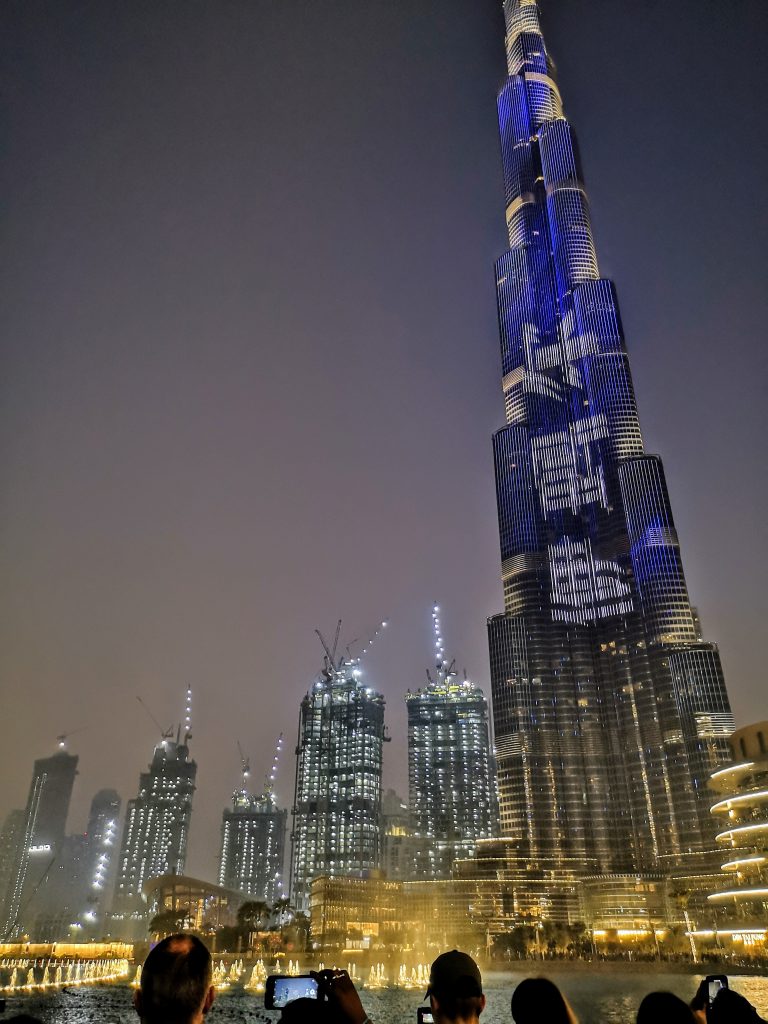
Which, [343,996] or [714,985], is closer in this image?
[343,996]

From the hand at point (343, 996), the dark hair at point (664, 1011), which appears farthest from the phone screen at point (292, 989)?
the dark hair at point (664, 1011)

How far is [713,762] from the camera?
6885 inches

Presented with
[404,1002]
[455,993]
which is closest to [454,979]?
[455,993]

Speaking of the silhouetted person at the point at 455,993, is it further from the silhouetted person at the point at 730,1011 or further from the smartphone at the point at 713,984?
the smartphone at the point at 713,984

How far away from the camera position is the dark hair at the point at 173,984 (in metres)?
4.54

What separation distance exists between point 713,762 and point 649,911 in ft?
123

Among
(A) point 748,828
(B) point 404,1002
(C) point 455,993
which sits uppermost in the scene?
(A) point 748,828

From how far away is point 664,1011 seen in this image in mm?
4984

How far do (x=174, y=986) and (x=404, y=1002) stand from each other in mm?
89203

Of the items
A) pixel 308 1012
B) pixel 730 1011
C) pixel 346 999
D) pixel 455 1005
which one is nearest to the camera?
pixel 308 1012

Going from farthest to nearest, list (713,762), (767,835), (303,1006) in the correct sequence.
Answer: (713,762) < (767,835) < (303,1006)

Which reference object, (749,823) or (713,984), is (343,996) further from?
(749,823)

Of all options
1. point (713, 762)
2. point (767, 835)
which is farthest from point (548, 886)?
point (767, 835)

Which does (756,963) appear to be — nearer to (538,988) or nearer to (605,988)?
(605,988)
